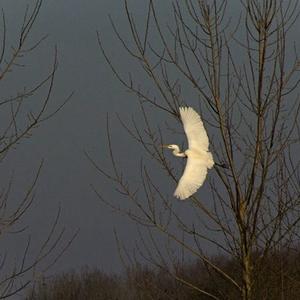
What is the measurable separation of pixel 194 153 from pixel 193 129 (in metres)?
0.14

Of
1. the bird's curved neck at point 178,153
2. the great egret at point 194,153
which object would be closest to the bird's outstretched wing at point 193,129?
the great egret at point 194,153

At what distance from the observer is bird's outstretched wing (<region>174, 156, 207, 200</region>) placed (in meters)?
3.44

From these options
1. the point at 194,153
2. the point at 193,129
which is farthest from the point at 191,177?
the point at 193,129

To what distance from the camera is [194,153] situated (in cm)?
366

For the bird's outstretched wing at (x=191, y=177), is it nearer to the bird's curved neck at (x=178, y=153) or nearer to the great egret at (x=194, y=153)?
the great egret at (x=194, y=153)

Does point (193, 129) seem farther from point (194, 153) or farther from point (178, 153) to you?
point (178, 153)

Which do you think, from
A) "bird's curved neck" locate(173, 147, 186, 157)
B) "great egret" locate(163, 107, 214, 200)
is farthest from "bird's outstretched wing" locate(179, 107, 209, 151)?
"bird's curved neck" locate(173, 147, 186, 157)

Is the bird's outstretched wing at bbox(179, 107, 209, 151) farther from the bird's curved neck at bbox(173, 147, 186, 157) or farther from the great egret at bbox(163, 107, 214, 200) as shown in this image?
the bird's curved neck at bbox(173, 147, 186, 157)

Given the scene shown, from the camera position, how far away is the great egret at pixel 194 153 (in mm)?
3531

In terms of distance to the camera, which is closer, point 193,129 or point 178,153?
point 193,129

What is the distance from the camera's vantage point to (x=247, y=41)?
358cm

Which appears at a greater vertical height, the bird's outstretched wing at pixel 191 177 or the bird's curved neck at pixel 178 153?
the bird's curved neck at pixel 178 153

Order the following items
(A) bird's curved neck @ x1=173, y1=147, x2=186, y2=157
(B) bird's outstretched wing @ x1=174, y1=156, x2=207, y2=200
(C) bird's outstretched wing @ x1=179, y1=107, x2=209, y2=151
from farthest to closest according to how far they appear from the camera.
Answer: (A) bird's curved neck @ x1=173, y1=147, x2=186, y2=157
(C) bird's outstretched wing @ x1=179, y1=107, x2=209, y2=151
(B) bird's outstretched wing @ x1=174, y1=156, x2=207, y2=200

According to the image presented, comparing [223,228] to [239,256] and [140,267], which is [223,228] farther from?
[140,267]
